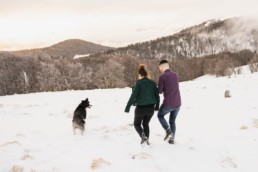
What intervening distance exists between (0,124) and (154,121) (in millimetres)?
6248

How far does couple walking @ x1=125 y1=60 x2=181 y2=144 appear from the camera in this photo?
862cm

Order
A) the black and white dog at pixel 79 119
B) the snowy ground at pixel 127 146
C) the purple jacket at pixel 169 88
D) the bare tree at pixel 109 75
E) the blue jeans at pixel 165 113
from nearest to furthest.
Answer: the snowy ground at pixel 127 146
the purple jacket at pixel 169 88
the blue jeans at pixel 165 113
the black and white dog at pixel 79 119
the bare tree at pixel 109 75

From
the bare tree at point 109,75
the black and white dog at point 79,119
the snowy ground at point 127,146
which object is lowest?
the bare tree at point 109,75

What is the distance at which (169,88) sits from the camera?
9078 mm

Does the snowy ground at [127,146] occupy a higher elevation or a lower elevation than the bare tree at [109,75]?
higher

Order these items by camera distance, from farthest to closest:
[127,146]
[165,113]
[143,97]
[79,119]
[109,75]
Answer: [109,75] < [79,119] < [165,113] < [127,146] < [143,97]

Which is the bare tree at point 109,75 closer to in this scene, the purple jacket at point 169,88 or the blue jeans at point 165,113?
the blue jeans at point 165,113

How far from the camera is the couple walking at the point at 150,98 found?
8.62 m

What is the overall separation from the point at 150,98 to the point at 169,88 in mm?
752

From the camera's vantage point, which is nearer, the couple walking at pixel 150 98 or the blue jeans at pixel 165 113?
the couple walking at pixel 150 98

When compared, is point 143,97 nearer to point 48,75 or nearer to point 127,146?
point 127,146

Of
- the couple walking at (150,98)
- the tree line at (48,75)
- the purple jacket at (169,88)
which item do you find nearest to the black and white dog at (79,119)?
the couple walking at (150,98)

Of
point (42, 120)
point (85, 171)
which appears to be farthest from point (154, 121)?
point (85, 171)

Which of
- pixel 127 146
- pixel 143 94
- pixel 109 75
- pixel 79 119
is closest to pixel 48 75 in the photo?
pixel 109 75
